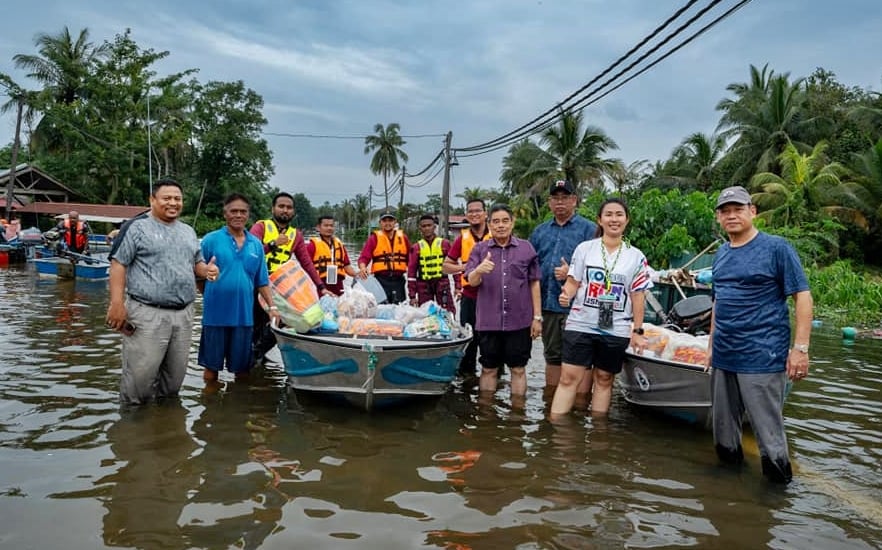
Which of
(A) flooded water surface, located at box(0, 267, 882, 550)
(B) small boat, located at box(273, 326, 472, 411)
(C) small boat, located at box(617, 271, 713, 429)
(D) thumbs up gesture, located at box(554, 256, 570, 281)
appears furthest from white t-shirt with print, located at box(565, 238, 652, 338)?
(B) small boat, located at box(273, 326, 472, 411)

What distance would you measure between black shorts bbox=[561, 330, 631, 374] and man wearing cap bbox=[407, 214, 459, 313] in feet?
10.9

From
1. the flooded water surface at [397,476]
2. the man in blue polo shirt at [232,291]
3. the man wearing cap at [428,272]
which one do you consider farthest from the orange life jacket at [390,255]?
the man in blue polo shirt at [232,291]

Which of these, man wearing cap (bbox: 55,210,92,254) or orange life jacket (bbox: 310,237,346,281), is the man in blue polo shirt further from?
man wearing cap (bbox: 55,210,92,254)

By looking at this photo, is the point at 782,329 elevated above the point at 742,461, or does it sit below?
above

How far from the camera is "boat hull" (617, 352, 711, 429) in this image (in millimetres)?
5305

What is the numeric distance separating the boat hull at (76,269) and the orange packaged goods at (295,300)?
42.7 ft

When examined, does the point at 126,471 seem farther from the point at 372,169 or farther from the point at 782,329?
the point at 372,169

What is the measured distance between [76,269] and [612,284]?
52.9 feet

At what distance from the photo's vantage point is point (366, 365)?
17.4 feet

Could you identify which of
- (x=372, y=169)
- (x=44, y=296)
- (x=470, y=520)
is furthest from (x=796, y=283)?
(x=372, y=169)

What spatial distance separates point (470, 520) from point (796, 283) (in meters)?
2.32

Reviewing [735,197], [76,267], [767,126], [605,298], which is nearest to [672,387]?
[605,298]

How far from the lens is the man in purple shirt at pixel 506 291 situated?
572cm

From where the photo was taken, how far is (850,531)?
144 inches
